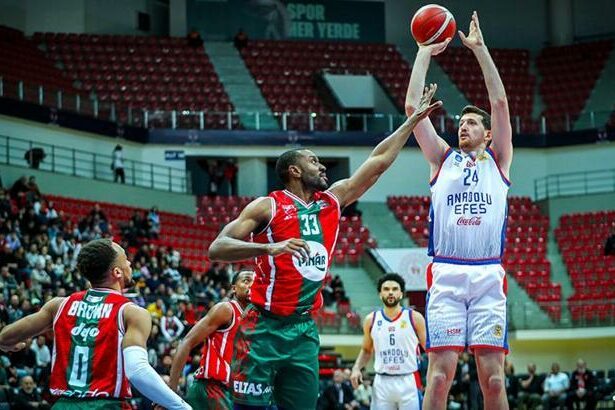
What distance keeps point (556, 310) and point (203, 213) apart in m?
11.9

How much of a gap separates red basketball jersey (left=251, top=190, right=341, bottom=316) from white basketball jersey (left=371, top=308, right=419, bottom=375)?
5577 mm

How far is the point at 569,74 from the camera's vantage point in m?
44.9

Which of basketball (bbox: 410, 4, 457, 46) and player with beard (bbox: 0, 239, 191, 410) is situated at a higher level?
basketball (bbox: 410, 4, 457, 46)

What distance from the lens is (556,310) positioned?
101 feet

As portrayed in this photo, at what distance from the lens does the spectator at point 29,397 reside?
1836 centimetres

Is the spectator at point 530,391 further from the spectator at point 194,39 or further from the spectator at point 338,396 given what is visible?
the spectator at point 194,39

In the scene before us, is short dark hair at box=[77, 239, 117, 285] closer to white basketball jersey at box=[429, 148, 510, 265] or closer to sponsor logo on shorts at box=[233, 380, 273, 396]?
sponsor logo on shorts at box=[233, 380, 273, 396]

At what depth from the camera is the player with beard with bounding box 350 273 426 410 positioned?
Result: 1417 centimetres

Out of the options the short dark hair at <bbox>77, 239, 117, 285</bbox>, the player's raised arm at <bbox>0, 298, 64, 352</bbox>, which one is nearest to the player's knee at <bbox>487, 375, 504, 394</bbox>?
the short dark hair at <bbox>77, 239, 117, 285</bbox>

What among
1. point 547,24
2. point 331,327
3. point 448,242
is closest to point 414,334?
point 448,242

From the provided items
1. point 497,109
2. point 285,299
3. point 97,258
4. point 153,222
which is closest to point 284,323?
point 285,299

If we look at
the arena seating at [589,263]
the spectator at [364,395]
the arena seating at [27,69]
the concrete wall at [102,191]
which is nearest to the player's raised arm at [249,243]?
the spectator at [364,395]

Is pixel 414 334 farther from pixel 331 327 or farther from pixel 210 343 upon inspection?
pixel 331 327

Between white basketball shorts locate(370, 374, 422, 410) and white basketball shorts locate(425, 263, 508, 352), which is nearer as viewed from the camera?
white basketball shorts locate(425, 263, 508, 352)
